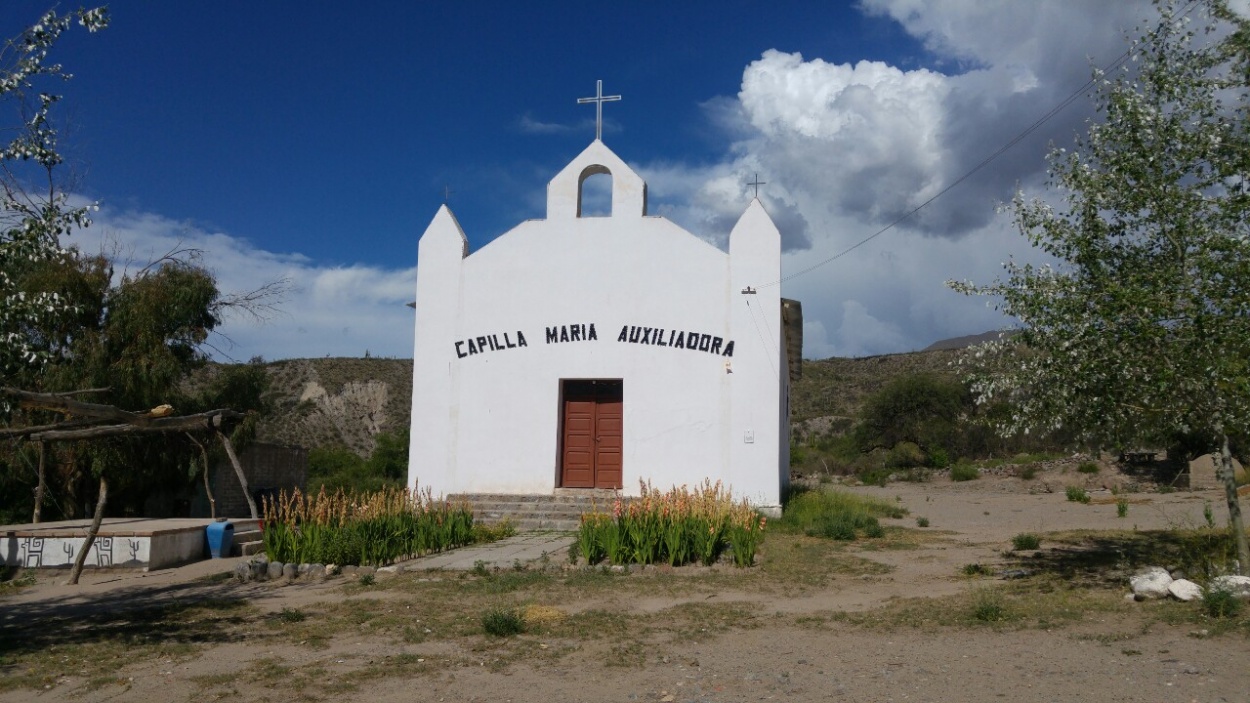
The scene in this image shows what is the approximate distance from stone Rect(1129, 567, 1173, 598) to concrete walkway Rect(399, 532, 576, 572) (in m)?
7.00

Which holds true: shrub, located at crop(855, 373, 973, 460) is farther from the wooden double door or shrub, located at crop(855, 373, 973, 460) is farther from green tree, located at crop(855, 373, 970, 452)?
the wooden double door

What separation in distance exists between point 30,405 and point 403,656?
4.29 m

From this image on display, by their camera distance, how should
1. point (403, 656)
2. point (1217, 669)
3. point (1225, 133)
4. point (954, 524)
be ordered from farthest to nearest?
point (954, 524) < point (1225, 133) < point (403, 656) < point (1217, 669)

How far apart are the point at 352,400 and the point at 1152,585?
4478cm

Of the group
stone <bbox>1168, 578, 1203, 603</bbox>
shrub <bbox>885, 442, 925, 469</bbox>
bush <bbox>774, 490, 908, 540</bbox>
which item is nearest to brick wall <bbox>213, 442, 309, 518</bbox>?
bush <bbox>774, 490, 908, 540</bbox>

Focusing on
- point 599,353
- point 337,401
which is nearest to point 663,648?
point 599,353

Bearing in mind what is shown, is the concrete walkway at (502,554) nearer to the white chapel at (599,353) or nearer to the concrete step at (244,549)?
the white chapel at (599,353)

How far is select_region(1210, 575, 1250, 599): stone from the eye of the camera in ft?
27.0

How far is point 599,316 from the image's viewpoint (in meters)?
19.1

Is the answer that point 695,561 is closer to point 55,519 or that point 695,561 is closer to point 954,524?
point 954,524

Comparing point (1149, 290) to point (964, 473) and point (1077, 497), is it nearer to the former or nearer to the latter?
point (1077, 497)

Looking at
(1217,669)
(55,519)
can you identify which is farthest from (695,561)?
(55,519)

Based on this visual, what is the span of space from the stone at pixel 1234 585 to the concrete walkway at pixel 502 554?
302 inches

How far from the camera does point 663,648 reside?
25.9ft
